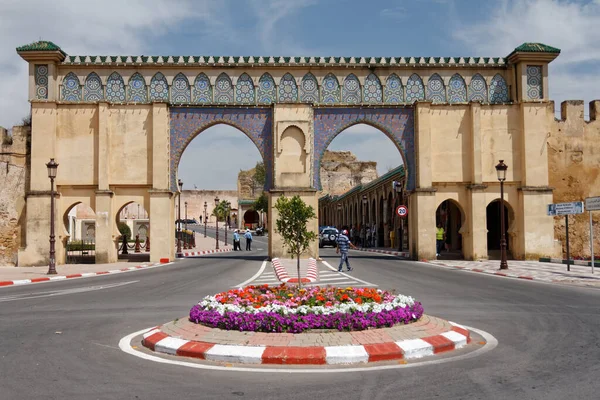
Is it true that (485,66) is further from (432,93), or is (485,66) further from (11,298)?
(11,298)

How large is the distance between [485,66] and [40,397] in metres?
25.3

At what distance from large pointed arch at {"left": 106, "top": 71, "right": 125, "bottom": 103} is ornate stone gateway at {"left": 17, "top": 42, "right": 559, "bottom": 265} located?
0.04 m

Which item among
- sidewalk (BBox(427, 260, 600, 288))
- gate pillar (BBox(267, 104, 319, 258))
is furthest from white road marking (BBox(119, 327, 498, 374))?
gate pillar (BBox(267, 104, 319, 258))

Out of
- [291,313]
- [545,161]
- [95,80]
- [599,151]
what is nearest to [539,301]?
[291,313]

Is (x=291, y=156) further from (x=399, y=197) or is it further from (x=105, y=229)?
(x=399, y=197)

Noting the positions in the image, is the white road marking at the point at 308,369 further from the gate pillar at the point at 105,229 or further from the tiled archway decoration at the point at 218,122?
the tiled archway decoration at the point at 218,122

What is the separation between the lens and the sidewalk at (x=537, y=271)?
56.0ft

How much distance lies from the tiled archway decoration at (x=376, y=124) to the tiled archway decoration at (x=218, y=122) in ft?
7.01

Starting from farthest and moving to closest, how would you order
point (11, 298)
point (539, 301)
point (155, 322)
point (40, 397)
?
point (11, 298) → point (539, 301) → point (155, 322) → point (40, 397)

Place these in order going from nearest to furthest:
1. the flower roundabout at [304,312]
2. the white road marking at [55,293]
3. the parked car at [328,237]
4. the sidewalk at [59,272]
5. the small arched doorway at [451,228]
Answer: the flower roundabout at [304,312] < the white road marking at [55,293] < the sidewalk at [59,272] < the small arched doorway at [451,228] < the parked car at [328,237]

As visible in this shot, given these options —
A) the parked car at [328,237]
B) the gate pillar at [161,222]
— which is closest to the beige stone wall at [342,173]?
the parked car at [328,237]

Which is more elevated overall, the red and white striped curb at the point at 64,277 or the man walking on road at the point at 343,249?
the man walking on road at the point at 343,249

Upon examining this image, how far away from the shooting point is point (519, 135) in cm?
2664

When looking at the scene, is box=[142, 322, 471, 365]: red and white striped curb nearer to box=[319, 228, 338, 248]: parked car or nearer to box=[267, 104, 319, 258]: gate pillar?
box=[267, 104, 319, 258]: gate pillar
